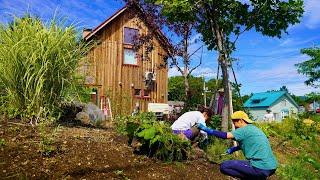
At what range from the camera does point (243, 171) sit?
22.3 ft

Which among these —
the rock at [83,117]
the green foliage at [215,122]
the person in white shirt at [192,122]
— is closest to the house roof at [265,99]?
the green foliage at [215,122]

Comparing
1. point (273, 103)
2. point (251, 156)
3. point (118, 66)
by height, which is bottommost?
point (251, 156)

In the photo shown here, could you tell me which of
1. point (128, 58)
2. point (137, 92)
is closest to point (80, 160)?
point (137, 92)

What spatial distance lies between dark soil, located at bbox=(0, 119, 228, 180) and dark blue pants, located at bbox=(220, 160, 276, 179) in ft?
0.94

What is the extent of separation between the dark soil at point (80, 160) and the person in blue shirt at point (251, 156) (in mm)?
428

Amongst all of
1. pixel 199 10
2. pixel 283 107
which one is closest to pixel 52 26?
pixel 199 10

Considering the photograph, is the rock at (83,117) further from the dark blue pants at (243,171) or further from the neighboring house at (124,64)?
the neighboring house at (124,64)

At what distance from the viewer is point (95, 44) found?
25.8ft

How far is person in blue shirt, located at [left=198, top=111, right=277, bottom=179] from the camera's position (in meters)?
6.68

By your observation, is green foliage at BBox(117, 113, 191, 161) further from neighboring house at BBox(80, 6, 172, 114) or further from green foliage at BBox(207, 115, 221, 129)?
neighboring house at BBox(80, 6, 172, 114)

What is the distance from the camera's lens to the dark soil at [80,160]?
5.57 metres

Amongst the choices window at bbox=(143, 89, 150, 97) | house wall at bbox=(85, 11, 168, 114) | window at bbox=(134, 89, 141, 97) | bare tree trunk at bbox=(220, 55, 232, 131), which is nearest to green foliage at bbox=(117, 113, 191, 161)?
bare tree trunk at bbox=(220, 55, 232, 131)

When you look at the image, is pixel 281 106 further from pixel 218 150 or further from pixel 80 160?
pixel 80 160

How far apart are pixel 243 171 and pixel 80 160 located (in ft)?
7.41
